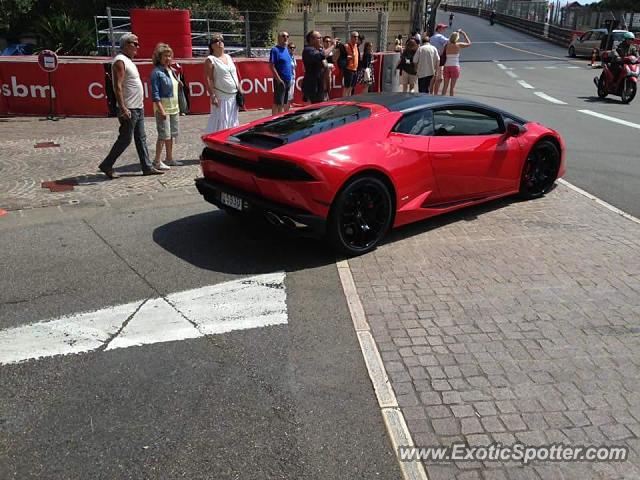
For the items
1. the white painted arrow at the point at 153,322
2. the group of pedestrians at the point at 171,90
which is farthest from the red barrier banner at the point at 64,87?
the white painted arrow at the point at 153,322

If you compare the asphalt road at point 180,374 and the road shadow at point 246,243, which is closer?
the asphalt road at point 180,374

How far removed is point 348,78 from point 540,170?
312 inches

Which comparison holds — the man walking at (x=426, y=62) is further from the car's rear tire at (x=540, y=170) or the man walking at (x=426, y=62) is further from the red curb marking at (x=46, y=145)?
the red curb marking at (x=46, y=145)

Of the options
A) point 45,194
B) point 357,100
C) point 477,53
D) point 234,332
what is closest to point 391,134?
point 357,100

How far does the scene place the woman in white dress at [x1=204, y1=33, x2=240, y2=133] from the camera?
26.6 feet

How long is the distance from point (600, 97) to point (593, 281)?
1486 centimetres

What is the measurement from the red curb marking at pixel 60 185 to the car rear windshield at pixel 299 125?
122 inches

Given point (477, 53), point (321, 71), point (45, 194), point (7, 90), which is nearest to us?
point (45, 194)

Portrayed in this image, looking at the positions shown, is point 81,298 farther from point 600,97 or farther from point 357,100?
point 600,97

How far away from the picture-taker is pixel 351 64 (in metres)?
13.7

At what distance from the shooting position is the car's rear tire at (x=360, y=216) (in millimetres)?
4826

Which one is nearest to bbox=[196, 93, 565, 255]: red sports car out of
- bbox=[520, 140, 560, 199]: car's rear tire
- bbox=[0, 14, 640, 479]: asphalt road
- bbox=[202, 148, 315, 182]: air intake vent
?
bbox=[202, 148, 315, 182]: air intake vent

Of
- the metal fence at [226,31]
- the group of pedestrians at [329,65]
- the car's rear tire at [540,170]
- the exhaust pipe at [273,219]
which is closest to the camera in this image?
the exhaust pipe at [273,219]

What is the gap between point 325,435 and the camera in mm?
2826
